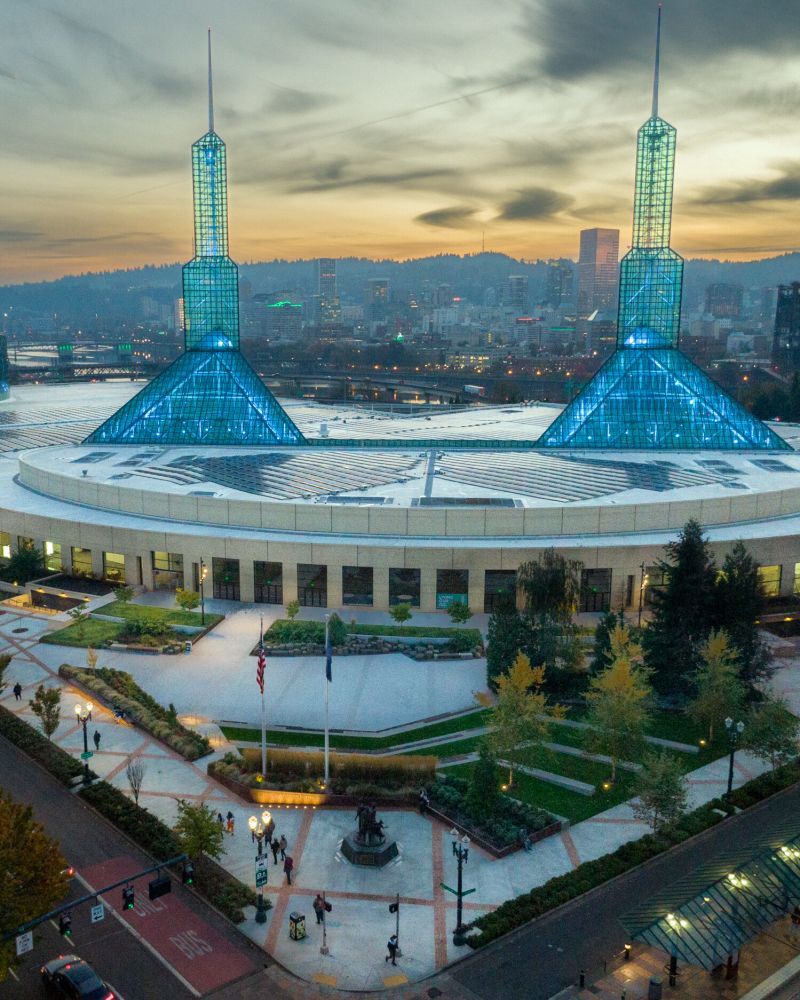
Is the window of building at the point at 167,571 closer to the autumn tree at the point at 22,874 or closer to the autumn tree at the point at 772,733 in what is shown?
the autumn tree at the point at 22,874

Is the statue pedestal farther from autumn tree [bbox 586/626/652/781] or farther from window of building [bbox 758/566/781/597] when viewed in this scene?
window of building [bbox 758/566/781/597]

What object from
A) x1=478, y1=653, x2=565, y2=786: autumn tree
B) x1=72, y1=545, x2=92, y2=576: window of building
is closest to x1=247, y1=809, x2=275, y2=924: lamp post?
x1=478, y1=653, x2=565, y2=786: autumn tree

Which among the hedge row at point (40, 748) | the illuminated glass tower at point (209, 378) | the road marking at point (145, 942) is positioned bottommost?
the road marking at point (145, 942)

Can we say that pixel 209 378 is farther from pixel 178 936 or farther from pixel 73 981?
pixel 73 981

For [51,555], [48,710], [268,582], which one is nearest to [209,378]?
[51,555]

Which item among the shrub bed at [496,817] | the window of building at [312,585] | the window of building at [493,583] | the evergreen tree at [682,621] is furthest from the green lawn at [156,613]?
the evergreen tree at [682,621]
